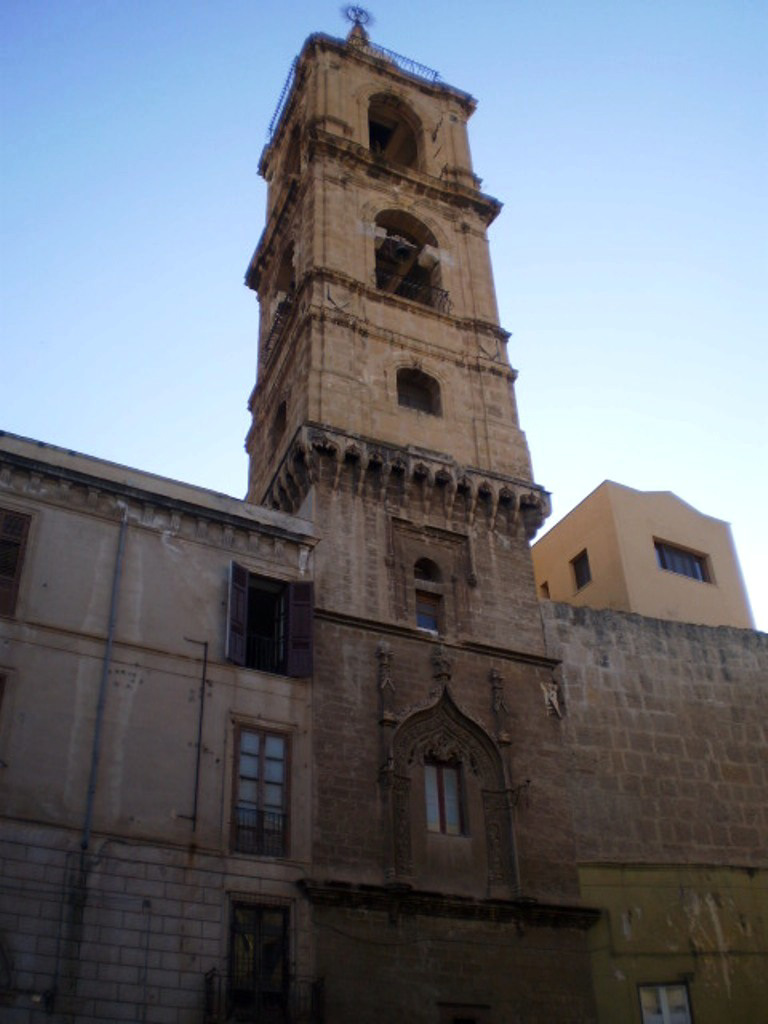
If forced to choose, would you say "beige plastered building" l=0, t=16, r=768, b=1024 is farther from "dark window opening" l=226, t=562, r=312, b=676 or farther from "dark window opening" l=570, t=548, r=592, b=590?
"dark window opening" l=570, t=548, r=592, b=590

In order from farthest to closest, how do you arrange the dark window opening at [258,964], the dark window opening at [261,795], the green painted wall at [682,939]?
the green painted wall at [682,939] → the dark window opening at [261,795] → the dark window opening at [258,964]

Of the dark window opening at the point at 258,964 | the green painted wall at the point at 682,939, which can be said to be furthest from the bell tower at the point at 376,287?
the dark window opening at the point at 258,964

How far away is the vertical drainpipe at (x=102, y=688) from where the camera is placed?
1850 cm

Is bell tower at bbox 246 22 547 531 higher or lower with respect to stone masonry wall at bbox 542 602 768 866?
higher

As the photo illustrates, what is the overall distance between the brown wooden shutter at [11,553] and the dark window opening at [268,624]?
4.08 metres

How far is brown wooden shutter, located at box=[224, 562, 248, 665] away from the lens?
70.8 feet

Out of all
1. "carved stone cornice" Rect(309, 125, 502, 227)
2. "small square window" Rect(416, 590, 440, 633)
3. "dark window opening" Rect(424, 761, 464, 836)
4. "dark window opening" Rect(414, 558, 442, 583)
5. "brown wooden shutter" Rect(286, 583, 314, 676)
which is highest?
"carved stone cornice" Rect(309, 125, 502, 227)

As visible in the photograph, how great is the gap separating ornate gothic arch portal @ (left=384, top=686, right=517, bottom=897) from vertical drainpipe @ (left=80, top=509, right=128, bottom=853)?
5624 millimetres

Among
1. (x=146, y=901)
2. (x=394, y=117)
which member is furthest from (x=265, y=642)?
(x=394, y=117)

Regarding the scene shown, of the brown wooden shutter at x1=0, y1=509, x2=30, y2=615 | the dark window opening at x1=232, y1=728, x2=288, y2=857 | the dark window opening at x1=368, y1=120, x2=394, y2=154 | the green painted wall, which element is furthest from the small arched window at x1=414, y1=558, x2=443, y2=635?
the dark window opening at x1=368, y1=120, x2=394, y2=154

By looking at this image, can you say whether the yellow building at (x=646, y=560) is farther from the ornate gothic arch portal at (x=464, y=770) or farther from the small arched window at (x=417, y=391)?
the ornate gothic arch portal at (x=464, y=770)

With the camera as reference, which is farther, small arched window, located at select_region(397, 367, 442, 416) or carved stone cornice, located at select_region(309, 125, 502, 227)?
carved stone cornice, located at select_region(309, 125, 502, 227)

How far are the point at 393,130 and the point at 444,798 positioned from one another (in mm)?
25233

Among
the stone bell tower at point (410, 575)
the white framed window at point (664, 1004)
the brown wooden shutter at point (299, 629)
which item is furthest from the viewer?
the brown wooden shutter at point (299, 629)
